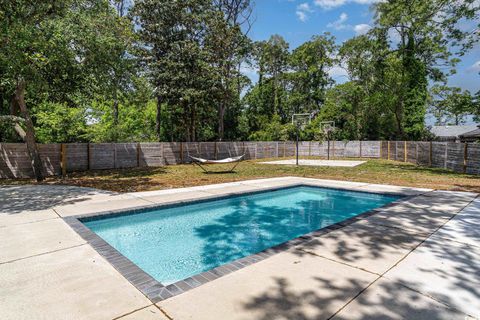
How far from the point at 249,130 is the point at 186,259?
91.5 feet

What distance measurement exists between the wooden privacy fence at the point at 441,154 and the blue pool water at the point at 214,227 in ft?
25.1

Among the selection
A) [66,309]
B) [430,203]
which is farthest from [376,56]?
[66,309]

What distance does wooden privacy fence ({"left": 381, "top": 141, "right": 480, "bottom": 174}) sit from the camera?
11.1 metres

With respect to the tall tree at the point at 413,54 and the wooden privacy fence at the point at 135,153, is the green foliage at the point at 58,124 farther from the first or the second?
the tall tree at the point at 413,54

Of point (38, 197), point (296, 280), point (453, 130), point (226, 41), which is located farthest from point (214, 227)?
point (453, 130)

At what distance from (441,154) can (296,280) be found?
15093 millimetres

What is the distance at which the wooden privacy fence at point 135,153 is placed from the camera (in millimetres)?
10061

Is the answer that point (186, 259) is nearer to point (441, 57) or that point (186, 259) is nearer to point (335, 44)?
point (441, 57)

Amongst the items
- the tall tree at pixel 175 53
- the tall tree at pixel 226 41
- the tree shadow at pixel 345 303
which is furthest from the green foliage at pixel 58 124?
the tree shadow at pixel 345 303

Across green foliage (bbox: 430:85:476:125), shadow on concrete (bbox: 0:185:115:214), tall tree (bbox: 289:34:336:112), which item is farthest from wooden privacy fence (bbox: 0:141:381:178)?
tall tree (bbox: 289:34:336:112)

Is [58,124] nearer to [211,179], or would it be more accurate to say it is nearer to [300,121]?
[211,179]

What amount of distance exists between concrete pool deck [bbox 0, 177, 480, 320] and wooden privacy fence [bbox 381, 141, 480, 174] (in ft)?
30.3

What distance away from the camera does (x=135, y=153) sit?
14.5 metres

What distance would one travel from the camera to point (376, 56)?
21.6 meters
